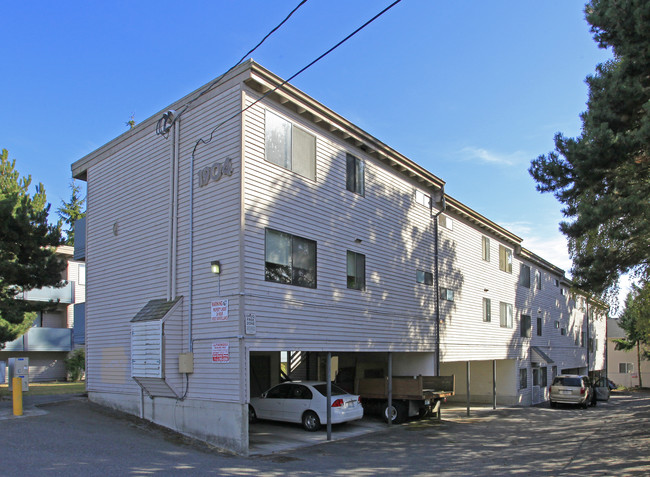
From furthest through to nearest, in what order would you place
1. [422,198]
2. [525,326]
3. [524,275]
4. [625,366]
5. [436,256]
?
[625,366], [524,275], [525,326], [436,256], [422,198]

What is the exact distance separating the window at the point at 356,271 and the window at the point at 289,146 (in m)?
2.90

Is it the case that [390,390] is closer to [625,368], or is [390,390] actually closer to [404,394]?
[404,394]

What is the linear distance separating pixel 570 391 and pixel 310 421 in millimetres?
17849

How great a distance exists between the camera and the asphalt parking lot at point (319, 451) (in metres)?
10.7

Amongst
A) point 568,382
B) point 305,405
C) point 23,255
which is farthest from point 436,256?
point 23,255

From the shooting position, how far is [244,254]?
12.7 m

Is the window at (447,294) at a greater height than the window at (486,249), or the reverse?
the window at (486,249)

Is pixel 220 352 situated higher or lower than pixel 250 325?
lower

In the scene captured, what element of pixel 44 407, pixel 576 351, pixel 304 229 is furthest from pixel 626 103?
pixel 576 351

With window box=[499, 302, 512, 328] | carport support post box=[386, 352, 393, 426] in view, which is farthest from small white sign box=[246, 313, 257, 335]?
window box=[499, 302, 512, 328]

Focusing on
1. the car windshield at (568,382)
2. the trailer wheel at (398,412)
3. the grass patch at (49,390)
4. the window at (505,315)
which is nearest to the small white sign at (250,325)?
the trailer wheel at (398,412)

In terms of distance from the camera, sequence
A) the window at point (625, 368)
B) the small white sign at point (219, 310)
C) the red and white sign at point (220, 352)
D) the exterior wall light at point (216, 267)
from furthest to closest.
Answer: the window at point (625, 368) < the exterior wall light at point (216, 267) < the small white sign at point (219, 310) < the red and white sign at point (220, 352)

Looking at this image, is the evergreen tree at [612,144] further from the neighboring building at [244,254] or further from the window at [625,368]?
the window at [625,368]

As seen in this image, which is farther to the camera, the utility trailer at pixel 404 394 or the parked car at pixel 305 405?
the utility trailer at pixel 404 394
